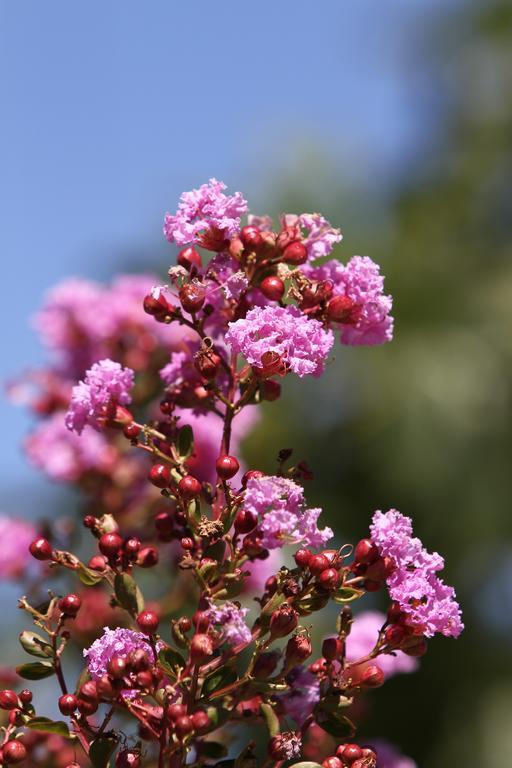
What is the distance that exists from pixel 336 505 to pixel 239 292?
8.07 meters

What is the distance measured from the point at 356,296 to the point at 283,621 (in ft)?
1.68

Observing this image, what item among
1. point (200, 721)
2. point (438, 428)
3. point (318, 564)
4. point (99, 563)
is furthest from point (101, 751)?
point (438, 428)

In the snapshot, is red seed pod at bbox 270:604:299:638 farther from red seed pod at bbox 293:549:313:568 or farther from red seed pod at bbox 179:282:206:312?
red seed pod at bbox 179:282:206:312

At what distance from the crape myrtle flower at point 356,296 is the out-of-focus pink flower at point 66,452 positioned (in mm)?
1020

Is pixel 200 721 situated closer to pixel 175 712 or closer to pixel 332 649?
pixel 175 712

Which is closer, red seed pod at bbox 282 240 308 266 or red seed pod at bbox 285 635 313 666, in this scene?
red seed pod at bbox 285 635 313 666

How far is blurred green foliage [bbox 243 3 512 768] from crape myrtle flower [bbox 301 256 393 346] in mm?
5506

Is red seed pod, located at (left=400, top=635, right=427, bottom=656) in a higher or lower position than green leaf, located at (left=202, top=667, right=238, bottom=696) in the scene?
higher

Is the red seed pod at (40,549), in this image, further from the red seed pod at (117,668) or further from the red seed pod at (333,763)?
the red seed pod at (333,763)

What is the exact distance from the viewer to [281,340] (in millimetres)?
1439

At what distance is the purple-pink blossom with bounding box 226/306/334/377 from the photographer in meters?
1.42

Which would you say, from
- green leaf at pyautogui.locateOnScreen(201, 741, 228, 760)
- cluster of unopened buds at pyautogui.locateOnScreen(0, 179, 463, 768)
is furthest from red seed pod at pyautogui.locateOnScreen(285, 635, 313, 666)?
green leaf at pyautogui.locateOnScreen(201, 741, 228, 760)

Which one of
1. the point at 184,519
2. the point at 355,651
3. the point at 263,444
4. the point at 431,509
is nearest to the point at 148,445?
the point at 184,519

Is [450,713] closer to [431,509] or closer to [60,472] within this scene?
[431,509]
